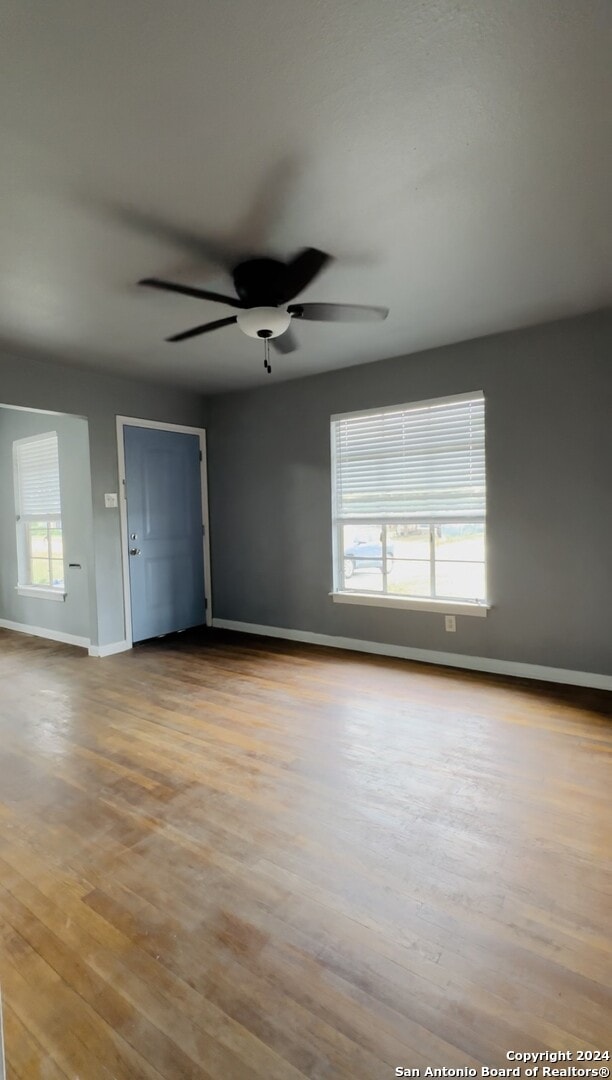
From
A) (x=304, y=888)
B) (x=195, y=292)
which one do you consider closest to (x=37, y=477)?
(x=195, y=292)

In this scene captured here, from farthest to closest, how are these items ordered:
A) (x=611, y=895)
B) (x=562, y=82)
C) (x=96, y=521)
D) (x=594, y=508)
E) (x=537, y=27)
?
(x=96, y=521), (x=594, y=508), (x=611, y=895), (x=562, y=82), (x=537, y=27)

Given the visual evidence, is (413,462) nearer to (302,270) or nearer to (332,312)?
(332,312)

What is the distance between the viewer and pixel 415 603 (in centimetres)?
409

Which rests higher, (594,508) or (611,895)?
(594,508)

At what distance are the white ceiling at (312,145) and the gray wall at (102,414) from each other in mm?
1213

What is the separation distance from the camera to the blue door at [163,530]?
4.79m

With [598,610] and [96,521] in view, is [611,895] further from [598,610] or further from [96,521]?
Answer: [96,521]

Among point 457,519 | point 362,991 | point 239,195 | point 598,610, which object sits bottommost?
point 362,991

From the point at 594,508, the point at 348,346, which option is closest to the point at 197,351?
the point at 348,346

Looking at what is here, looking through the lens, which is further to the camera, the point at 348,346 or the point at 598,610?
the point at 348,346

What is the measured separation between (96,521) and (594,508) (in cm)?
395

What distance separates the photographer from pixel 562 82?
4.84 ft

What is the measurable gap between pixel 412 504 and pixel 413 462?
34cm

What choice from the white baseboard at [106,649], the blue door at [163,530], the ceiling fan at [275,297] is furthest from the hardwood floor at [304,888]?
the ceiling fan at [275,297]
